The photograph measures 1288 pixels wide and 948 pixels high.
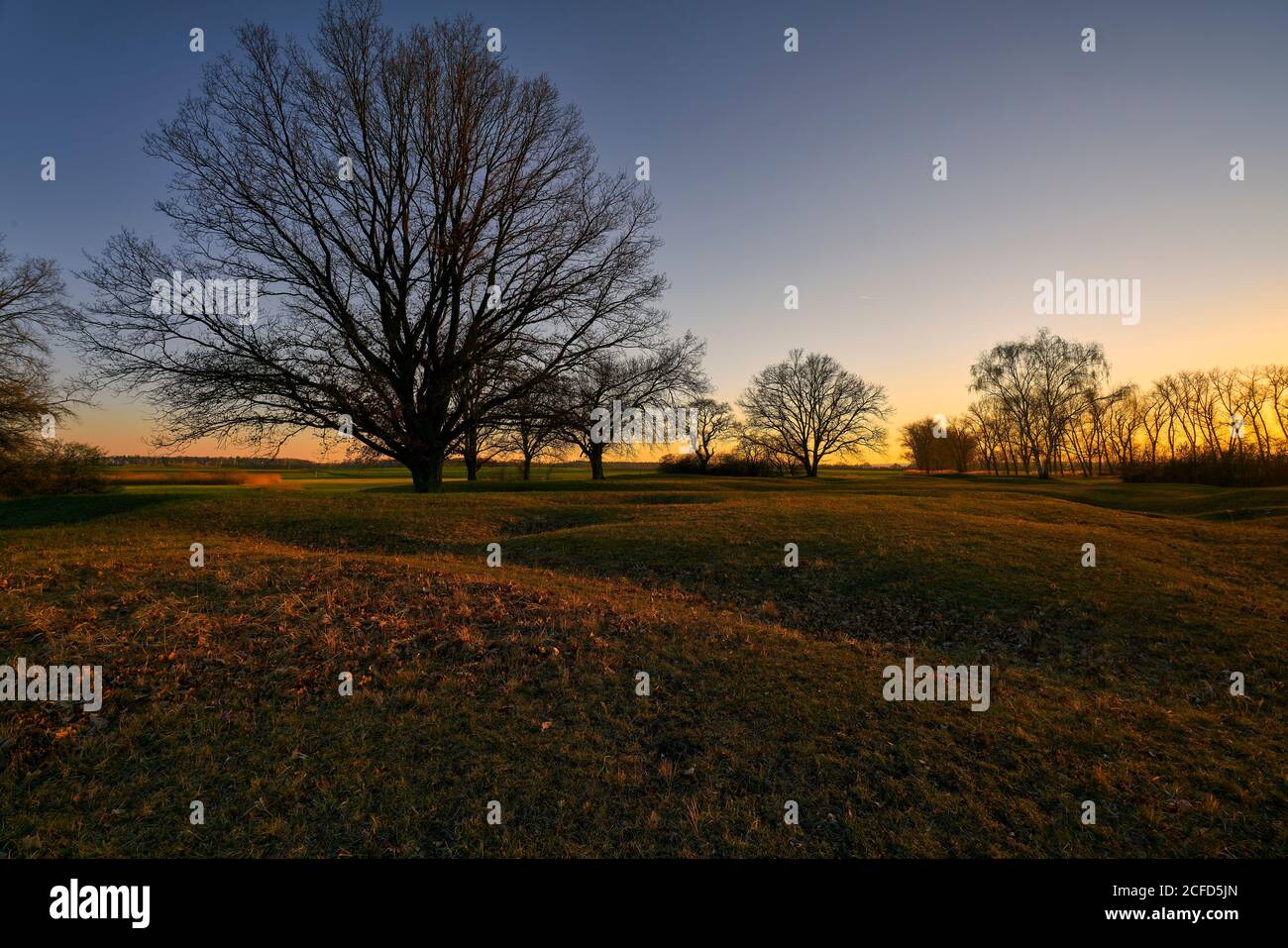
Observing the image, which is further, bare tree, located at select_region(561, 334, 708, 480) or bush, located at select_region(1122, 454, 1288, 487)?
bush, located at select_region(1122, 454, 1288, 487)

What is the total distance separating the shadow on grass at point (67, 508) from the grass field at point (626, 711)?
4.52 m

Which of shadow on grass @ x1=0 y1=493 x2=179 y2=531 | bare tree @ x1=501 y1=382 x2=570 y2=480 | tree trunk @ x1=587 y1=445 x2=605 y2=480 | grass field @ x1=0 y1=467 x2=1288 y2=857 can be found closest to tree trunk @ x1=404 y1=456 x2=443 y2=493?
bare tree @ x1=501 y1=382 x2=570 y2=480

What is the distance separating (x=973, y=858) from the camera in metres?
4.69

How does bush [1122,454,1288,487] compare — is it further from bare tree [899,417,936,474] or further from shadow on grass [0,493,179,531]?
shadow on grass [0,493,179,531]

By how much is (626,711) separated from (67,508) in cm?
2459

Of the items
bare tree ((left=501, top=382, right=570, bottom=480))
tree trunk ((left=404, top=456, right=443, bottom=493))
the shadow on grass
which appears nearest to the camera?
the shadow on grass

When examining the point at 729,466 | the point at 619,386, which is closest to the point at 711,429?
the point at 729,466

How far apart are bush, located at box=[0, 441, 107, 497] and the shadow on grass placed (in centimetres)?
1244

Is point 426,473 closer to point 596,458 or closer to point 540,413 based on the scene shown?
point 540,413

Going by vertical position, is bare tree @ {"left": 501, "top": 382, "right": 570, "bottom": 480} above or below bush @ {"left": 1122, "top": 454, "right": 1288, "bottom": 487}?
above

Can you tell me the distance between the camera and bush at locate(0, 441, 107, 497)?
30.8m

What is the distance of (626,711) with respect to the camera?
21.9ft
